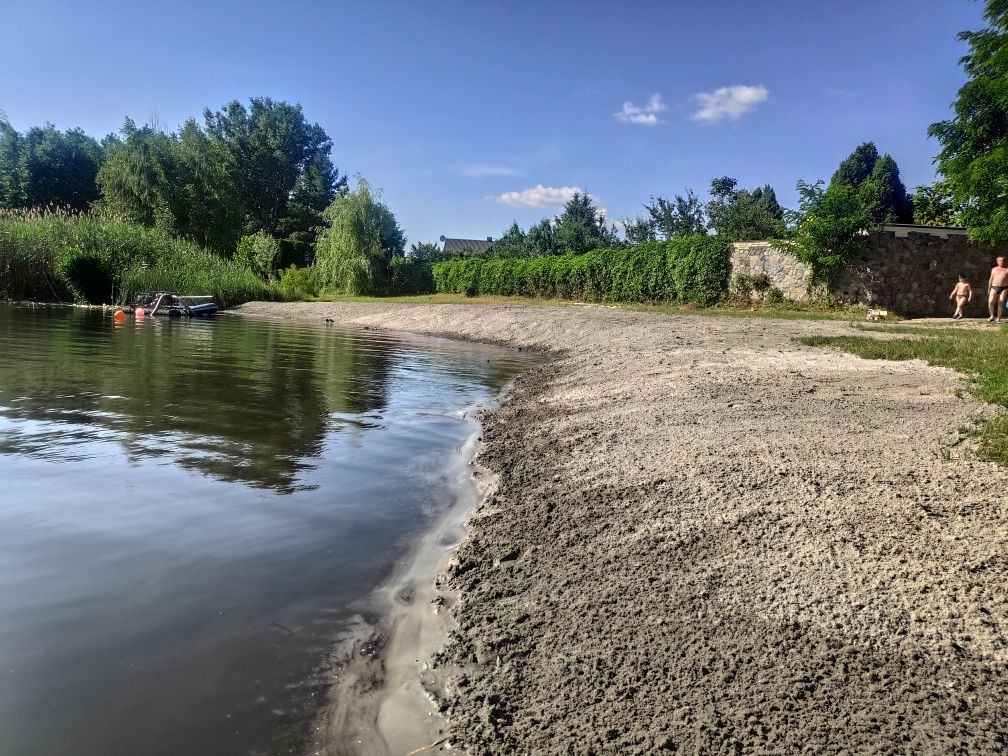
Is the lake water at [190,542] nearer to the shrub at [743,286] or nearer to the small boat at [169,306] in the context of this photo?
the shrub at [743,286]

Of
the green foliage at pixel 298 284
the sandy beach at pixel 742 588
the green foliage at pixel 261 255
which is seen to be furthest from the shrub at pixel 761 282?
the green foliage at pixel 261 255

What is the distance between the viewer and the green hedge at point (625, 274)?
84.0 feet

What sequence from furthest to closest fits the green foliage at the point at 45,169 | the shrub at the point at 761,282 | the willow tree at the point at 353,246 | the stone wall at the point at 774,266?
the green foliage at the point at 45,169 < the willow tree at the point at 353,246 < the shrub at the point at 761,282 < the stone wall at the point at 774,266

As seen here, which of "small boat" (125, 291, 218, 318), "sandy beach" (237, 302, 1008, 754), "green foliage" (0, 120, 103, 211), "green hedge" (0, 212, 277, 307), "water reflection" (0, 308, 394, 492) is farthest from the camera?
"green foliage" (0, 120, 103, 211)

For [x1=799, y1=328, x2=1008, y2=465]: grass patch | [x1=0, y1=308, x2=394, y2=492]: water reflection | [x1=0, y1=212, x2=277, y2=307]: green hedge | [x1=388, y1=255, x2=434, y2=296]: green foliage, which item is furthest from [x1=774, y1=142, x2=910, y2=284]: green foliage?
[x1=388, y1=255, x2=434, y2=296]: green foliage

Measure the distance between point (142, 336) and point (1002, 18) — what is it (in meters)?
26.7

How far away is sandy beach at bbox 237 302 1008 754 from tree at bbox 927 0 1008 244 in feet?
60.6

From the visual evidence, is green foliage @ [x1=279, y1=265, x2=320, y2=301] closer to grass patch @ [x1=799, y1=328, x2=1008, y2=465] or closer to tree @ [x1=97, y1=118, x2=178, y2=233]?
tree @ [x1=97, y1=118, x2=178, y2=233]

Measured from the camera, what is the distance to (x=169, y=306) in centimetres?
2803

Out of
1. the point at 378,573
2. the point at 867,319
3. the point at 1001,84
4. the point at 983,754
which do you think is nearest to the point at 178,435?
the point at 378,573

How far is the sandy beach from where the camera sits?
7.83ft

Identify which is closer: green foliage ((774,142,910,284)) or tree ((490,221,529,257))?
green foliage ((774,142,910,284))

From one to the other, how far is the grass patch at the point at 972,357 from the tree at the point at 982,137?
1097cm

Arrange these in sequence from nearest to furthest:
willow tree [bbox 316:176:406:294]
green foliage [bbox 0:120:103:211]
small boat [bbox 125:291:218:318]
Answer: small boat [bbox 125:291:218:318] → willow tree [bbox 316:176:406:294] → green foliage [bbox 0:120:103:211]
